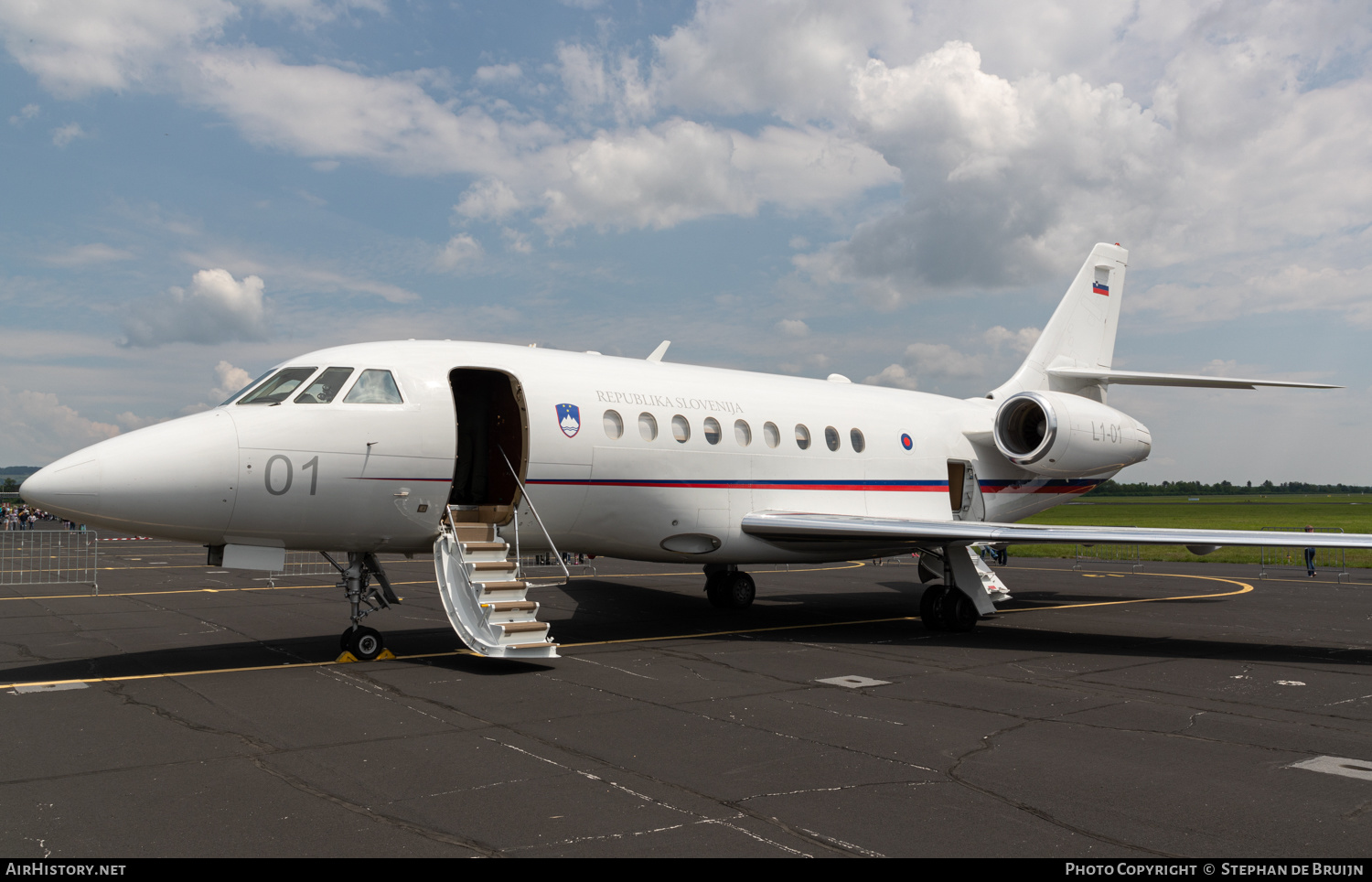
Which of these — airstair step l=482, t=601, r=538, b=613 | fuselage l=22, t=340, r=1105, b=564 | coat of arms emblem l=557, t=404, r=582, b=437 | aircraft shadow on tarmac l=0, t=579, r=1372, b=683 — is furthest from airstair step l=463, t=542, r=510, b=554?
coat of arms emblem l=557, t=404, r=582, b=437

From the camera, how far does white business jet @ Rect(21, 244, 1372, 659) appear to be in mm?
9609

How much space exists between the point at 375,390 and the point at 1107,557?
32.8 metres

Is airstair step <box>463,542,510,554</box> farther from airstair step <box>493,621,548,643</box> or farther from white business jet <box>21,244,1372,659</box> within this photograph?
airstair step <box>493,621,548,643</box>

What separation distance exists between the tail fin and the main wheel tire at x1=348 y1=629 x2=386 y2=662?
13.7 m

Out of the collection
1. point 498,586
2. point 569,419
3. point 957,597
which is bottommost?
point 957,597

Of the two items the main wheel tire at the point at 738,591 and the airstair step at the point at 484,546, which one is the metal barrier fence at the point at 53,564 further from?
the main wheel tire at the point at 738,591

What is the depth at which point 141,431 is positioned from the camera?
939 cm

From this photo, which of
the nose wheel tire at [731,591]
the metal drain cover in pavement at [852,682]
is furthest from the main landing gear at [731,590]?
the metal drain cover in pavement at [852,682]

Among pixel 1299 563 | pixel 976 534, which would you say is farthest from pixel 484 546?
pixel 1299 563

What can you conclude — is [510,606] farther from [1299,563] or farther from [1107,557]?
[1299,563]

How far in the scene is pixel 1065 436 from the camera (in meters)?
16.3

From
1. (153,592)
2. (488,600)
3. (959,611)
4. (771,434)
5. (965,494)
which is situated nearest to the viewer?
(488,600)

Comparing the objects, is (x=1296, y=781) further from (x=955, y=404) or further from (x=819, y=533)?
(x=955, y=404)
